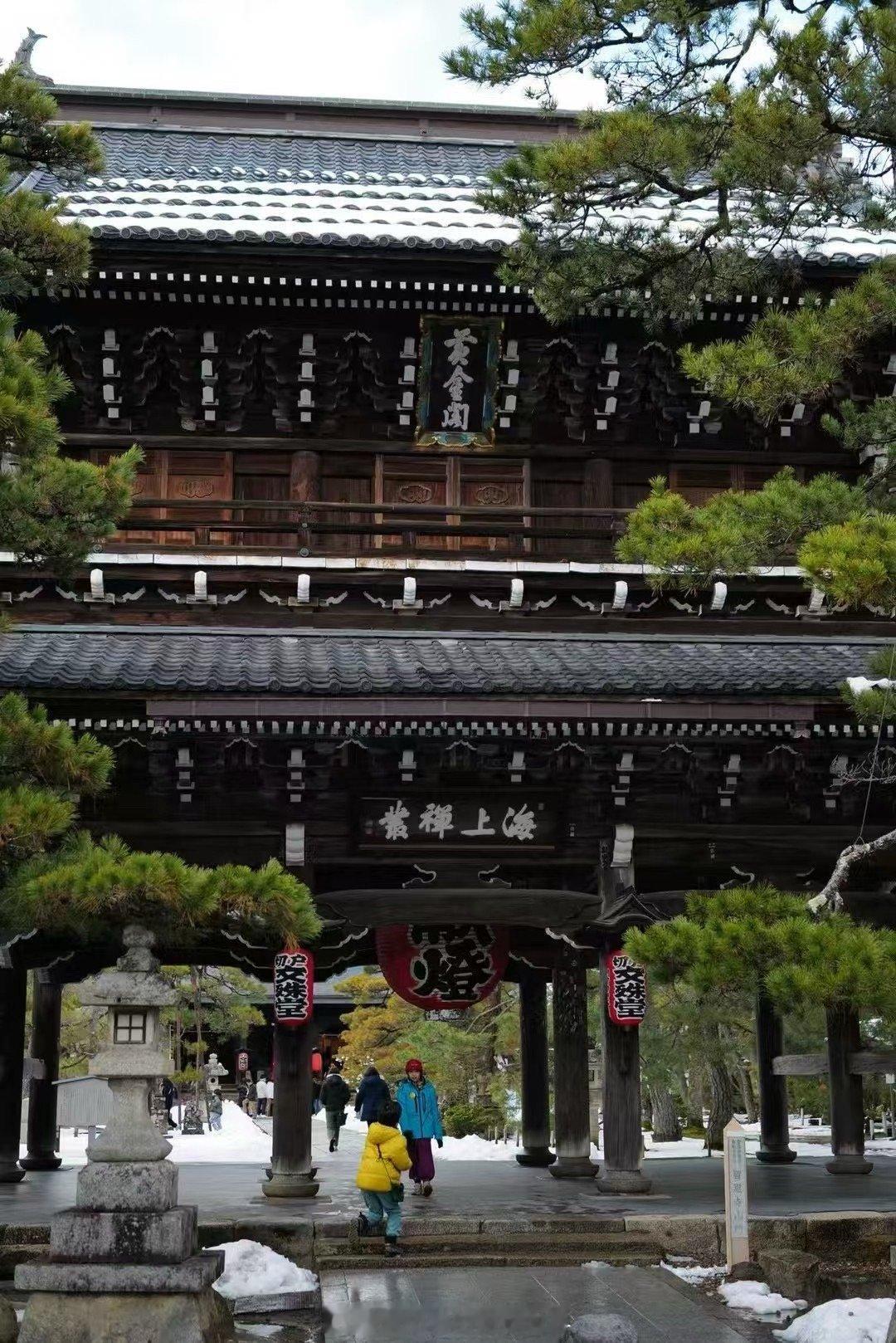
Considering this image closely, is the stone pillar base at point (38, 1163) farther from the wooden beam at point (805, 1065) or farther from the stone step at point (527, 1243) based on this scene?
the wooden beam at point (805, 1065)

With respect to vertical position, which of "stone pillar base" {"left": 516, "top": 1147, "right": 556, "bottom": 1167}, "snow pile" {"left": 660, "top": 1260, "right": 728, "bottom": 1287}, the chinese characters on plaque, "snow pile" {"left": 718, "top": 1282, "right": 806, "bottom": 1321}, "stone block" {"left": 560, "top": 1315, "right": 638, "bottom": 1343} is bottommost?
"stone pillar base" {"left": 516, "top": 1147, "right": 556, "bottom": 1167}

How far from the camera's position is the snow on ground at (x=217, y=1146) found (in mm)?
22756

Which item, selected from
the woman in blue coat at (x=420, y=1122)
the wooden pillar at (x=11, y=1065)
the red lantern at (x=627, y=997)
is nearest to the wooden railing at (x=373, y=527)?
the red lantern at (x=627, y=997)

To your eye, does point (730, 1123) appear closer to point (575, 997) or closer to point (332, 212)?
point (575, 997)

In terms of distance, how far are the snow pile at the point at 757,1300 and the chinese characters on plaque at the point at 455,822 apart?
454cm

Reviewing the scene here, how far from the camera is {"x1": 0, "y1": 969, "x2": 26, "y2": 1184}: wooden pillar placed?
1584cm

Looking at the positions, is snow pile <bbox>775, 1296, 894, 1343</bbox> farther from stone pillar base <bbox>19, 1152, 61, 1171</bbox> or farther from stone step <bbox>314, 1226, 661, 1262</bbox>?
stone pillar base <bbox>19, 1152, 61, 1171</bbox>

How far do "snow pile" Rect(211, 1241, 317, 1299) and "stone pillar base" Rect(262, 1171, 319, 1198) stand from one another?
7.46 feet

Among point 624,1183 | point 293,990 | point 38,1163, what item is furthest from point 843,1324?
point 38,1163

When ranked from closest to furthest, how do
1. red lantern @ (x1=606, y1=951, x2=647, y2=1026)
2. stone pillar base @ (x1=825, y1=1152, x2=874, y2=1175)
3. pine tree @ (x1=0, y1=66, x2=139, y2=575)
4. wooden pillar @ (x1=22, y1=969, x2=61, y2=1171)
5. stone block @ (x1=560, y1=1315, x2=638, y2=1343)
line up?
stone block @ (x1=560, y1=1315, x2=638, y2=1343)
pine tree @ (x1=0, y1=66, x2=139, y2=575)
red lantern @ (x1=606, y1=951, x2=647, y2=1026)
stone pillar base @ (x1=825, y1=1152, x2=874, y2=1175)
wooden pillar @ (x1=22, y1=969, x2=61, y2=1171)

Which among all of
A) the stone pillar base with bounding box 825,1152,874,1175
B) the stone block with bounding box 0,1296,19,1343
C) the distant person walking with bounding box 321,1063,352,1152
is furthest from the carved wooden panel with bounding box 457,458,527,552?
the distant person walking with bounding box 321,1063,352,1152

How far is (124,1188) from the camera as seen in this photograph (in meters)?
8.53

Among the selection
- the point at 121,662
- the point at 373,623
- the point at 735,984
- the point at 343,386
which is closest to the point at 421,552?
the point at 373,623

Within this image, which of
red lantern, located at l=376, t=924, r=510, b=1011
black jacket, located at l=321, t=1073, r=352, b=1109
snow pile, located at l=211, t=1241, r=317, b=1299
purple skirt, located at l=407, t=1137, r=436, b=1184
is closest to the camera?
snow pile, located at l=211, t=1241, r=317, b=1299
